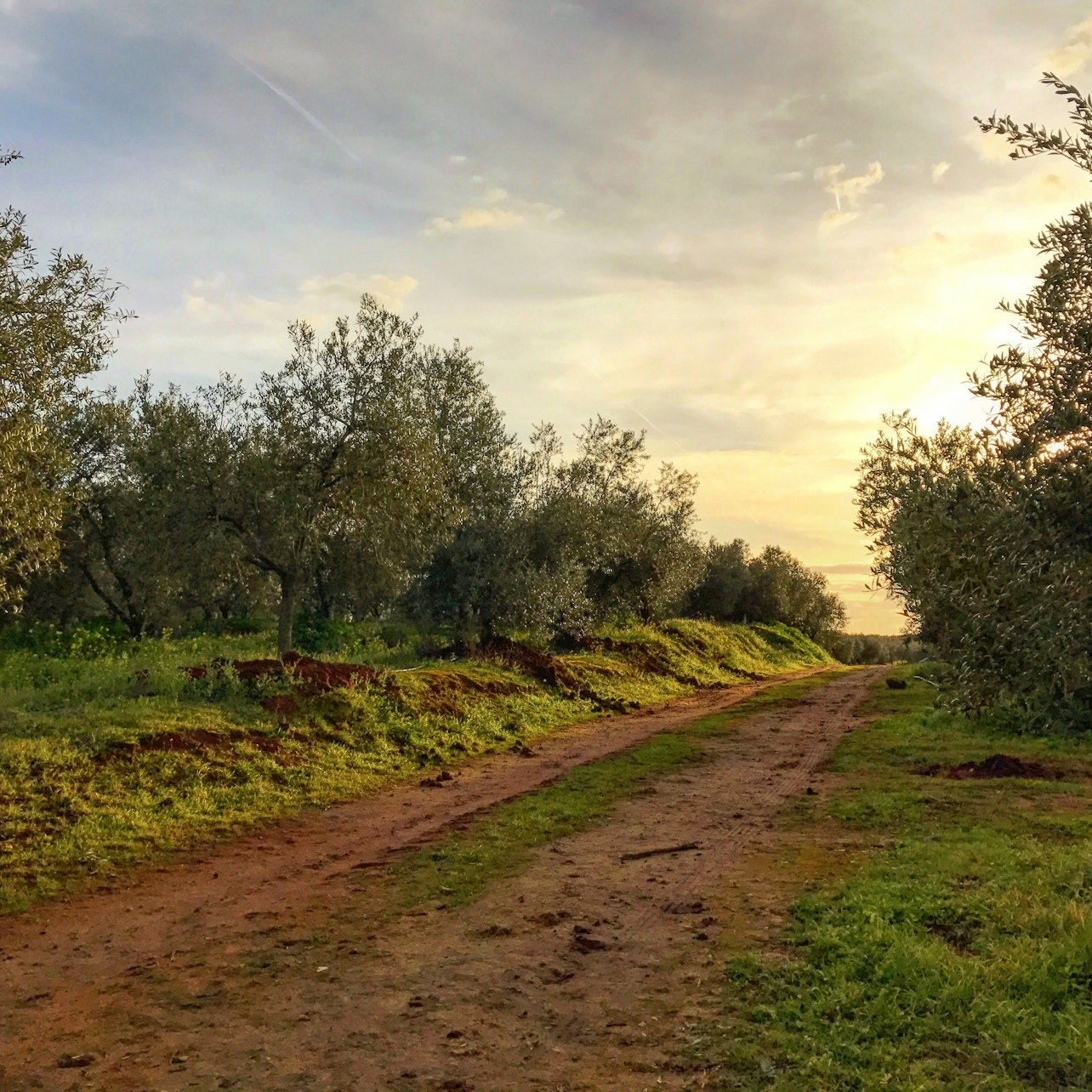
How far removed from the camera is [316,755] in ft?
50.3

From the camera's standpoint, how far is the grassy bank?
35.2 ft

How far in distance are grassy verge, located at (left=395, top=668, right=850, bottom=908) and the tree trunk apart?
9305 mm

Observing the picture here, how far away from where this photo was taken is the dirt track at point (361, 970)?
554cm

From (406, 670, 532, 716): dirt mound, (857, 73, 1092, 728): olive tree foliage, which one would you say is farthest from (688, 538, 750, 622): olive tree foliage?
(857, 73, 1092, 728): olive tree foliage

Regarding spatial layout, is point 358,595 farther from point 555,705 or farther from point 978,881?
point 978,881

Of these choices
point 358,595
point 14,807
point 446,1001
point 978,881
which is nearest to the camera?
point 446,1001

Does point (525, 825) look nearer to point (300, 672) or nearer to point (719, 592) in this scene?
point (300, 672)

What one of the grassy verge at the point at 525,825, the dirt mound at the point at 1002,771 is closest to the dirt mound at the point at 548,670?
the grassy verge at the point at 525,825

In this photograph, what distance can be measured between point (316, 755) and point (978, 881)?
10537 millimetres

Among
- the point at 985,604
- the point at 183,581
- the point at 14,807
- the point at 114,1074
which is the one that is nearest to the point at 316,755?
the point at 14,807

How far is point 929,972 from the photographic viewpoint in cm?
662

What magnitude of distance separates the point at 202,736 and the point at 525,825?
5913mm

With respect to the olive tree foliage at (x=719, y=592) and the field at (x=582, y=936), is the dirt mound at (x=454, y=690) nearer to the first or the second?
the field at (x=582, y=936)

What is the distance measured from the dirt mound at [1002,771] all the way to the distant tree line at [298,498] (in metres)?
13.4
